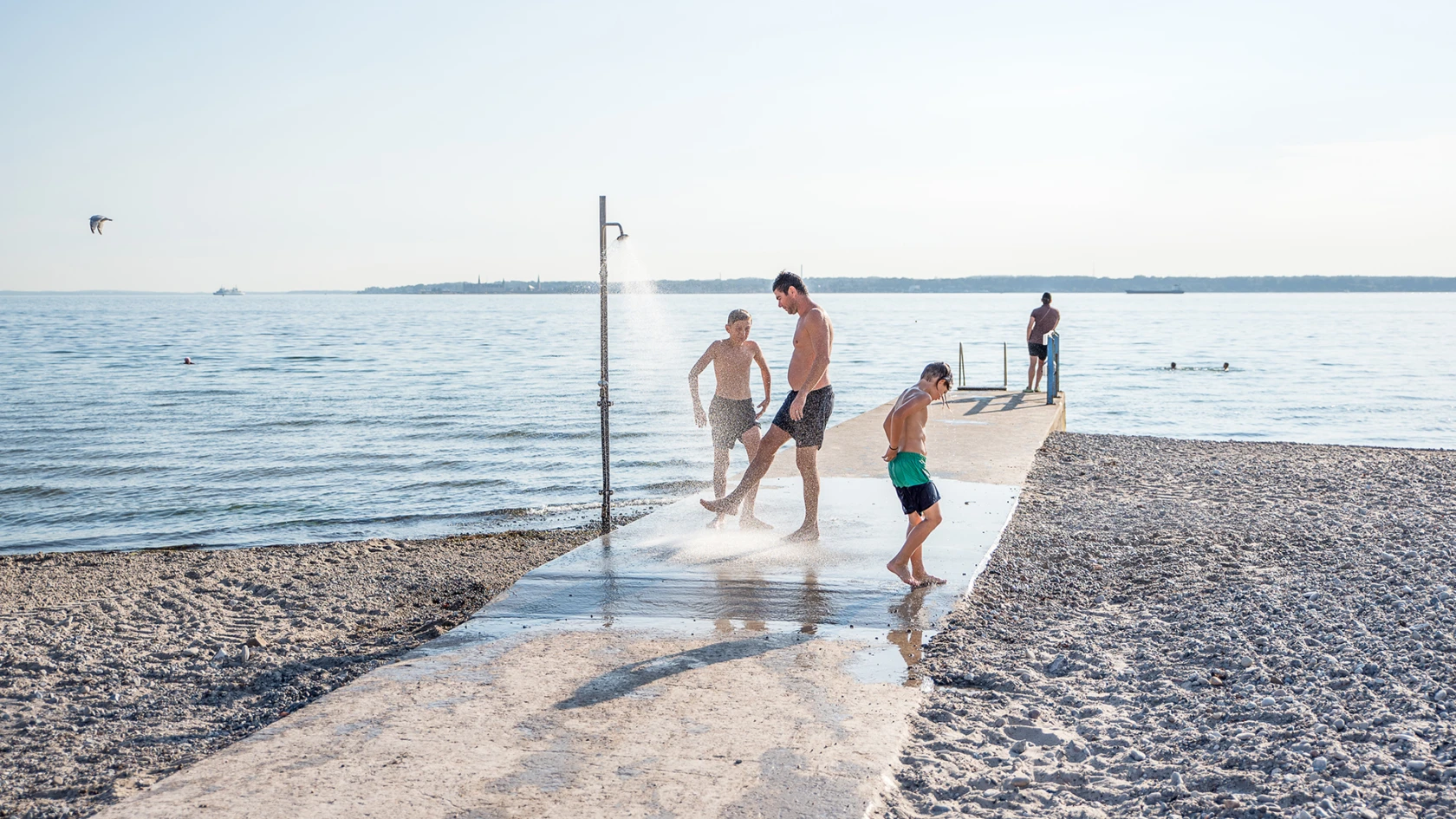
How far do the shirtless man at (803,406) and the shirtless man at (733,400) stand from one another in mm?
401

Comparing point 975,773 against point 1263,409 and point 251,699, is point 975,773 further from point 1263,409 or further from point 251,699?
point 1263,409

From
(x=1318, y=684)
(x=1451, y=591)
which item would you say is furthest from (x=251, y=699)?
(x=1451, y=591)

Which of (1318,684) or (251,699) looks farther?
(251,699)

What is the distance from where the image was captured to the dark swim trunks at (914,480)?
6309mm

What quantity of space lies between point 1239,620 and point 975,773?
8.79 feet

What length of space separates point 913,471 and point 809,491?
4.22ft

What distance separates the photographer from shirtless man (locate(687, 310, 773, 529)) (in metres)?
7.83

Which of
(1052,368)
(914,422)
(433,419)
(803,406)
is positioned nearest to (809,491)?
(803,406)

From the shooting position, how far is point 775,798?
3645 mm

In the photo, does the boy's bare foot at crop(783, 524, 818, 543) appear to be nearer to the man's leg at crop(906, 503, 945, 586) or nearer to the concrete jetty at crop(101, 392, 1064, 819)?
the concrete jetty at crop(101, 392, 1064, 819)

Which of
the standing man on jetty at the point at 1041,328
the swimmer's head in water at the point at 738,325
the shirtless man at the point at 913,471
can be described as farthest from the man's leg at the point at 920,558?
the standing man on jetty at the point at 1041,328

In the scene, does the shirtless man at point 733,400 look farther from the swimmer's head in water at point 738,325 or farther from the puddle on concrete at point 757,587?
the puddle on concrete at point 757,587

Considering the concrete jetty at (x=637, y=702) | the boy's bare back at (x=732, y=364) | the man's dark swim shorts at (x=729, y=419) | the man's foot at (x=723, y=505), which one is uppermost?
the boy's bare back at (x=732, y=364)

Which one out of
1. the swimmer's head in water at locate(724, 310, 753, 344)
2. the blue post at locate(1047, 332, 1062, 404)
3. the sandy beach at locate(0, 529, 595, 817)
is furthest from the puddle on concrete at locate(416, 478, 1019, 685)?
the blue post at locate(1047, 332, 1062, 404)
